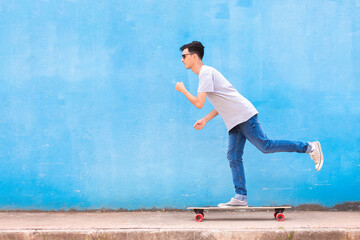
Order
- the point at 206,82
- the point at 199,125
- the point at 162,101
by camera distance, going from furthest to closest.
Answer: the point at 162,101 < the point at 199,125 < the point at 206,82

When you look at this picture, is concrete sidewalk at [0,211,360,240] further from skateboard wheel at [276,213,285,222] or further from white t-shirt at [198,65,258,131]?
white t-shirt at [198,65,258,131]

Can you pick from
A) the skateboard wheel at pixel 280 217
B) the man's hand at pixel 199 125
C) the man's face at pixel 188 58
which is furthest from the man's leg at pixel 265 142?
the man's face at pixel 188 58

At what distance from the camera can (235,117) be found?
3732 mm

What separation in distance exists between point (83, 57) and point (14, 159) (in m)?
1.34

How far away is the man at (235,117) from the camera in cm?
368

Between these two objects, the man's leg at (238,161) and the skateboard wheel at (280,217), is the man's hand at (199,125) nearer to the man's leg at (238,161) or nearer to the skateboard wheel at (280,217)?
the man's leg at (238,161)

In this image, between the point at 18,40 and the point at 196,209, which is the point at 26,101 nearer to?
the point at 18,40

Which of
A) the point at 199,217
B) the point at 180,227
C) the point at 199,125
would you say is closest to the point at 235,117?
the point at 199,125

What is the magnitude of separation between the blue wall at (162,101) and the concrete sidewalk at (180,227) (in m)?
0.36

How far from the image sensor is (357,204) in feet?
14.3

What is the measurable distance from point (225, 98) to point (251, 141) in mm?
467

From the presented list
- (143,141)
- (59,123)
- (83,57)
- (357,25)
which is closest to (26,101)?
(59,123)

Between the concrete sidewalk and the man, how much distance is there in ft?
1.18

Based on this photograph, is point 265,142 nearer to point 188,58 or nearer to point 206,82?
point 206,82
